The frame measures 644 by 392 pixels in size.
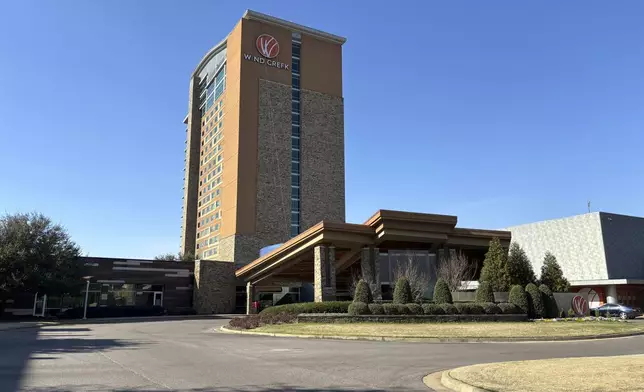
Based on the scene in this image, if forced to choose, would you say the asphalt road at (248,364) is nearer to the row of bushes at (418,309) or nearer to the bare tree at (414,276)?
the row of bushes at (418,309)

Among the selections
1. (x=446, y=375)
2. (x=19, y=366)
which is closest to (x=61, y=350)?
(x=19, y=366)

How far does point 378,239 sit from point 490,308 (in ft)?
37.8

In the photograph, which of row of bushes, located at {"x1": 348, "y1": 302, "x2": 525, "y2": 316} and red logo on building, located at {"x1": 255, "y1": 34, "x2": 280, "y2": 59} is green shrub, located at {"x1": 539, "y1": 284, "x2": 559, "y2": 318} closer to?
row of bushes, located at {"x1": 348, "y1": 302, "x2": 525, "y2": 316}

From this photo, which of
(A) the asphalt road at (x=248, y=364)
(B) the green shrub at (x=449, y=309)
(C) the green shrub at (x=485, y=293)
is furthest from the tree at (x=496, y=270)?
(A) the asphalt road at (x=248, y=364)

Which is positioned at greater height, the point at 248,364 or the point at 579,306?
the point at 579,306

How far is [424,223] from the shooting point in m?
40.3

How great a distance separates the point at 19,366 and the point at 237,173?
67037mm

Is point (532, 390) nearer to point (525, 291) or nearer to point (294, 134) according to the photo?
point (525, 291)

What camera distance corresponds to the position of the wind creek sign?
275 feet

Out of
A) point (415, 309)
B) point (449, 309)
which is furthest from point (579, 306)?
point (415, 309)

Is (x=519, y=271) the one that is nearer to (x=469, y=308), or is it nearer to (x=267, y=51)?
(x=469, y=308)

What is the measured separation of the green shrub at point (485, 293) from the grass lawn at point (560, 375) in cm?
2097

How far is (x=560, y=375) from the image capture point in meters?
9.71

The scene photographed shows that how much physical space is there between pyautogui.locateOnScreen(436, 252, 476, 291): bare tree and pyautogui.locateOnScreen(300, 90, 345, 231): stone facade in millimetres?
40650
